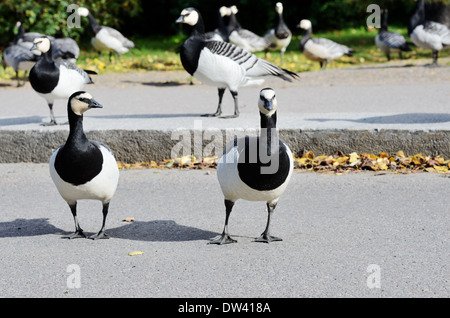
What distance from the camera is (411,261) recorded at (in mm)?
4473

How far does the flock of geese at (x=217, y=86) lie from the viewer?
4664mm

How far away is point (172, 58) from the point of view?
19.3m


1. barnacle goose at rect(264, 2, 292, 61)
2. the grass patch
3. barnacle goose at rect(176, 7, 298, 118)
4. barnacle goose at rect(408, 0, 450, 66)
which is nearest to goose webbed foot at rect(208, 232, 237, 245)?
barnacle goose at rect(176, 7, 298, 118)

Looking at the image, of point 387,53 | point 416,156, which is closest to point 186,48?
point 416,156

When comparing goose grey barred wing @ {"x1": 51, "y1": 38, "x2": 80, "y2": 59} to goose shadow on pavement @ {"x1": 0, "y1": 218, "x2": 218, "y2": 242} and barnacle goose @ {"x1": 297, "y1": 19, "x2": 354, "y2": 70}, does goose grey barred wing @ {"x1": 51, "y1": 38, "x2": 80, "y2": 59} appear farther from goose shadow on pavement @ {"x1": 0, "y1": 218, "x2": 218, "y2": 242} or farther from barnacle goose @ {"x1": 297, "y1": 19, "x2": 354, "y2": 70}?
goose shadow on pavement @ {"x1": 0, "y1": 218, "x2": 218, "y2": 242}

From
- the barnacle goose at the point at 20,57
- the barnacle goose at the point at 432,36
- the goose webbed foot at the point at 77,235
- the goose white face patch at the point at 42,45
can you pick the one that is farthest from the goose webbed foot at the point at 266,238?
the barnacle goose at the point at 432,36

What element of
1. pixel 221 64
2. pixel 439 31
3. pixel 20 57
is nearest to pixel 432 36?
pixel 439 31

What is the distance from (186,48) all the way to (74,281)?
5.11 m

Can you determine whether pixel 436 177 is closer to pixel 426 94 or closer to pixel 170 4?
pixel 426 94

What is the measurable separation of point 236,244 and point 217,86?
4544mm

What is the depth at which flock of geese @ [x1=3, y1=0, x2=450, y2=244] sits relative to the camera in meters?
4.66

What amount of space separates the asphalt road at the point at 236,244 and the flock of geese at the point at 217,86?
12.6 inches

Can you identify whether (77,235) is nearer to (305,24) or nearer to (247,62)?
(247,62)

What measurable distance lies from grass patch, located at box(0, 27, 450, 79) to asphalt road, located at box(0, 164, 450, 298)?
10.1 meters
